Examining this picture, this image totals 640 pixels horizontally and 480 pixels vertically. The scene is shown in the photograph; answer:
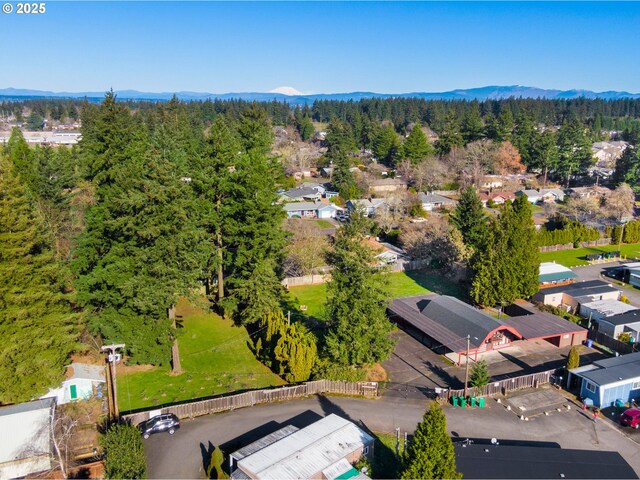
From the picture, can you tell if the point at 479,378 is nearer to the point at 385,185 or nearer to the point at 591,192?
the point at 385,185

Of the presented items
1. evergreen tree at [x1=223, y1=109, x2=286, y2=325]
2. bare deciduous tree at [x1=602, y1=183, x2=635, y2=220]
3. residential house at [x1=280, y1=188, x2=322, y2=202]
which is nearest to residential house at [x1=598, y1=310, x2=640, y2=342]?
evergreen tree at [x1=223, y1=109, x2=286, y2=325]

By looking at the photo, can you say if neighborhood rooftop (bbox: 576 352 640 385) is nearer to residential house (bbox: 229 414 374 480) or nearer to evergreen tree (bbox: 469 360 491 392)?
evergreen tree (bbox: 469 360 491 392)

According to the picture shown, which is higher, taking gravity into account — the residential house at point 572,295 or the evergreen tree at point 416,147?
the evergreen tree at point 416,147

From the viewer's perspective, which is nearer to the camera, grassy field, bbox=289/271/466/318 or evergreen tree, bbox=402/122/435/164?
grassy field, bbox=289/271/466/318

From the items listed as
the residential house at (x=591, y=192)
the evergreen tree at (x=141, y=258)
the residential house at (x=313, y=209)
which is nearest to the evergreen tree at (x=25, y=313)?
the evergreen tree at (x=141, y=258)

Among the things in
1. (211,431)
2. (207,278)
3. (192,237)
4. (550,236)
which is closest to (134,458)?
(211,431)

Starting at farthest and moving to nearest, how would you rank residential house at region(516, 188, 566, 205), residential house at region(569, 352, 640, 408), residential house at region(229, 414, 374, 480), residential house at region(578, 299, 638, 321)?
residential house at region(516, 188, 566, 205)
residential house at region(578, 299, 638, 321)
residential house at region(569, 352, 640, 408)
residential house at region(229, 414, 374, 480)

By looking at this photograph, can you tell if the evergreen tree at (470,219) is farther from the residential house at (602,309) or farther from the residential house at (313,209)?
the residential house at (313,209)
